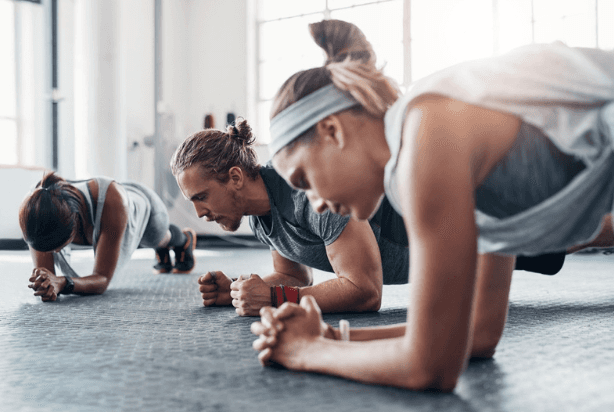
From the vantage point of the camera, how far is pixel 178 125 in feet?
17.2

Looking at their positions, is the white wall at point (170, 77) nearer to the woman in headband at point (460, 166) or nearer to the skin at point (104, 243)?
the skin at point (104, 243)

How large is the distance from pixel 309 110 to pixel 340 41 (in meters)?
0.18

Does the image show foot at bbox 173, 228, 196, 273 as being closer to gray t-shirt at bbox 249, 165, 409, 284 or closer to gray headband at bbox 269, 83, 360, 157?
gray t-shirt at bbox 249, 165, 409, 284

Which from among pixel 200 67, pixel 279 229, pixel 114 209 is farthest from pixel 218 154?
pixel 200 67

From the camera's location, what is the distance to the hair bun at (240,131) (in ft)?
5.12

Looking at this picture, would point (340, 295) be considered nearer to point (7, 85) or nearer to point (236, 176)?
point (236, 176)

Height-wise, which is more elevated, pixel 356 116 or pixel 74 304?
pixel 356 116

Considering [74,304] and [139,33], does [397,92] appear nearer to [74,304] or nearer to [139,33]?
[74,304]

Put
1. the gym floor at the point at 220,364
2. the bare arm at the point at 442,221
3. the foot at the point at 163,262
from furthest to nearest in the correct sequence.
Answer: the foot at the point at 163,262
the gym floor at the point at 220,364
the bare arm at the point at 442,221

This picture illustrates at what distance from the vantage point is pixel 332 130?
2.57 ft

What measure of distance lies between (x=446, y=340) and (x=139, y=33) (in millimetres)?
5065

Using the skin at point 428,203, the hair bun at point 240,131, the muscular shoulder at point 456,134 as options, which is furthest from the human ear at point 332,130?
the hair bun at point 240,131

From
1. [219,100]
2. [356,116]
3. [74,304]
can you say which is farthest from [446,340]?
[219,100]

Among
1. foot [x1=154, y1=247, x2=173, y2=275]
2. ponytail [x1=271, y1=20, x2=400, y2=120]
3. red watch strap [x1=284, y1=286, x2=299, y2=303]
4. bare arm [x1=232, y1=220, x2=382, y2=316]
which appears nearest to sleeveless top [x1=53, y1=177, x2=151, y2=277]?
foot [x1=154, y1=247, x2=173, y2=275]
